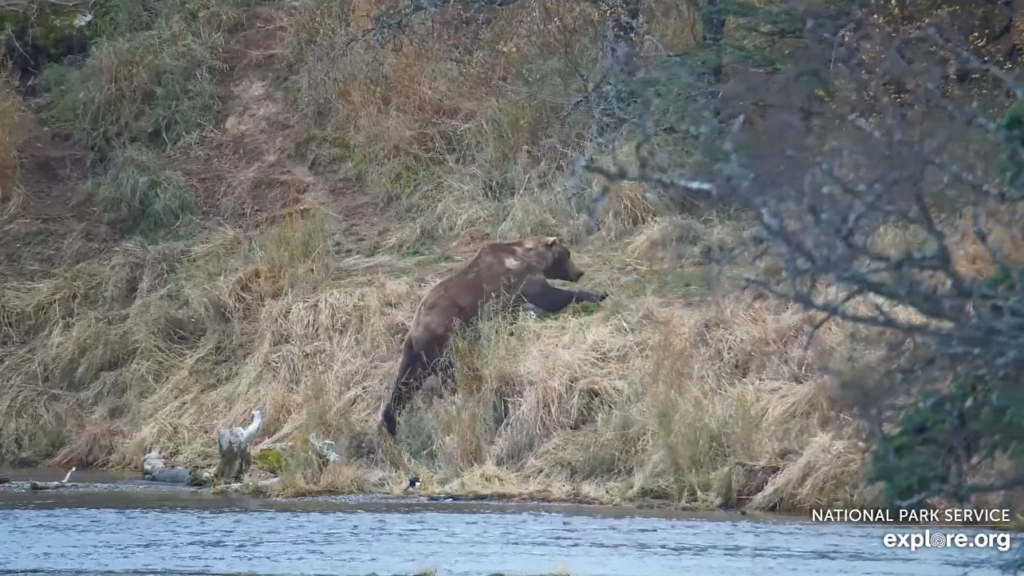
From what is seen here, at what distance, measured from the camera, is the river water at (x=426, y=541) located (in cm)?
770

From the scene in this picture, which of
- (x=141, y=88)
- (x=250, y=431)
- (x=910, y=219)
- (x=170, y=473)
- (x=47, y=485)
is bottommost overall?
(x=47, y=485)

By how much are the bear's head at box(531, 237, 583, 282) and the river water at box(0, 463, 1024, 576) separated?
3609mm

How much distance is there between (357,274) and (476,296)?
2.78 m

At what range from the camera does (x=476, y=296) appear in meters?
12.8

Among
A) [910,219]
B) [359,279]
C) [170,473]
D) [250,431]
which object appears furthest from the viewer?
[359,279]

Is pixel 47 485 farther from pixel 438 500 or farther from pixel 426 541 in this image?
pixel 426 541

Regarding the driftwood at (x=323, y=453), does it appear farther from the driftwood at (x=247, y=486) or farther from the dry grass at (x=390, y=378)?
the driftwood at (x=247, y=486)

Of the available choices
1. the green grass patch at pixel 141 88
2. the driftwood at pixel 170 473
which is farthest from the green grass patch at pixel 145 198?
the driftwood at pixel 170 473

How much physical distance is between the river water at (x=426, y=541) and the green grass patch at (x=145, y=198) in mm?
6701

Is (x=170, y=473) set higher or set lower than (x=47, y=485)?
higher

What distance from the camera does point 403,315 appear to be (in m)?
13.9

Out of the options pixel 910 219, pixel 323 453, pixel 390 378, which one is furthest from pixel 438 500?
pixel 910 219

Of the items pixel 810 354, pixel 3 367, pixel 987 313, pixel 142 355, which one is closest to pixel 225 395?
pixel 142 355

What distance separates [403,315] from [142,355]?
2754mm
